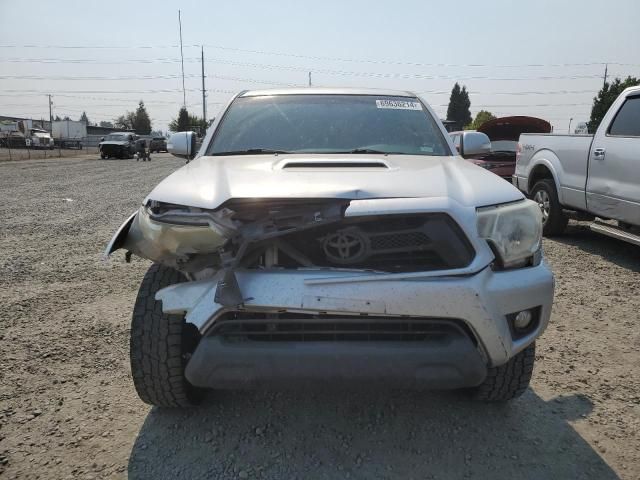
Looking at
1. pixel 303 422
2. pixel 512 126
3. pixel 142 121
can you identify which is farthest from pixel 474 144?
pixel 142 121

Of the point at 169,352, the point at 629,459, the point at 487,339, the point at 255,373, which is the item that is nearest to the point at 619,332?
the point at 629,459

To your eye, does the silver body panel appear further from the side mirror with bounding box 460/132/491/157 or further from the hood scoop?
the hood scoop

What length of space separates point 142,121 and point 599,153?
9667 cm

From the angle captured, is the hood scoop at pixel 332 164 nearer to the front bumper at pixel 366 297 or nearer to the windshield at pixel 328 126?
the windshield at pixel 328 126

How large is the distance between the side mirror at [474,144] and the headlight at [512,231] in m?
1.65

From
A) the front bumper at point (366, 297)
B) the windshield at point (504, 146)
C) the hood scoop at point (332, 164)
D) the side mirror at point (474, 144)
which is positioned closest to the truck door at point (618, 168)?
the side mirror at point (474, 144)

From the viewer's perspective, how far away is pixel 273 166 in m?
2.57

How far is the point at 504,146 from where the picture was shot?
1200cm

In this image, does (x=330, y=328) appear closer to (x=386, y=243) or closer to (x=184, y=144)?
(x=386, y=243)

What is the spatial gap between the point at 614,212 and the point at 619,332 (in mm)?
2356

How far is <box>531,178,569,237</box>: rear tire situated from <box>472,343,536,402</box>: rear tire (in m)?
4.94

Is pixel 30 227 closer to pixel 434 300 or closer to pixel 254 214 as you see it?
pixel 254 214

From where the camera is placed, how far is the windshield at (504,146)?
11859mm

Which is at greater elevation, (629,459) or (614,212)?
(614,212)
